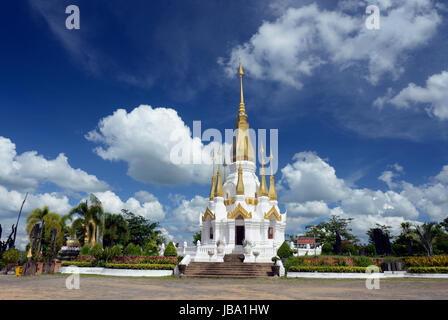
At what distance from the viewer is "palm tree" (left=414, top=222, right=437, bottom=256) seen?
2600 centimetres

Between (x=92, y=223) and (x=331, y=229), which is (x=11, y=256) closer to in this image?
(x=92, y=223)

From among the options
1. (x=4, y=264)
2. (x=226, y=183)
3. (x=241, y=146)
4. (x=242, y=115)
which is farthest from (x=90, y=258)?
(x=242, y=115)

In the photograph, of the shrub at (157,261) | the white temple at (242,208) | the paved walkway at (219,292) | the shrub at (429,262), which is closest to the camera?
the paved walkway at (219,292)

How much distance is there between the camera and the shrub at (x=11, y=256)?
25.2 metres

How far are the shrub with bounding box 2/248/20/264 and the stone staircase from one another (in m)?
13.3

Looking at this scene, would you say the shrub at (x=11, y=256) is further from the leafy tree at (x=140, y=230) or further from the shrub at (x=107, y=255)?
the leafy tree at (x=140, y=230)

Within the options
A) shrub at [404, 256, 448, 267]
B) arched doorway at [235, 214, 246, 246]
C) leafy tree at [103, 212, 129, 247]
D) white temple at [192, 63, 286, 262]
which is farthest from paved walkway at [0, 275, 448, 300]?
leafy tree at [103, 212, 129, 247]

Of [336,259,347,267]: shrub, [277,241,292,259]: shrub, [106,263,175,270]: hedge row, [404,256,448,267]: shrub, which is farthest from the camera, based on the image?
[277,241,292,259]: shrub

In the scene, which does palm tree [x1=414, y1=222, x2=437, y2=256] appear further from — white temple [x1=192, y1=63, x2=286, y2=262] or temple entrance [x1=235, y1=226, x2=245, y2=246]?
temple entrance [x1=235, y1=226, x2=245, y2=246]

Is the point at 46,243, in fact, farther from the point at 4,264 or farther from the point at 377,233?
the point at 377,233

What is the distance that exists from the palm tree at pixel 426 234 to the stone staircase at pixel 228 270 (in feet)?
41.0

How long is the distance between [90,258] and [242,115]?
23401 millimetres

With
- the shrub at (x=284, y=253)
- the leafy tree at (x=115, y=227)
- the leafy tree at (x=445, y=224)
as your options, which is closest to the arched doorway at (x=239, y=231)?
the shrub at (x=284, y=253)

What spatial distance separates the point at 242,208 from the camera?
3434 cm
